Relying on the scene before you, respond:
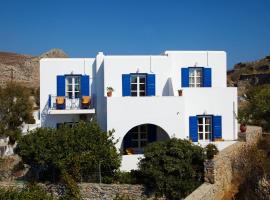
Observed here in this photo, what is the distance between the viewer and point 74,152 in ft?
55.9

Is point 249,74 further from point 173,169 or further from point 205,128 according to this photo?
point 173,169

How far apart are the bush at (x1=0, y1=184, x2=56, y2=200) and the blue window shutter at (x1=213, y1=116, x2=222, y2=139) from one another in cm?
961

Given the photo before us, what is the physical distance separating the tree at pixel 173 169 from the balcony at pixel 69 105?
20.3ft

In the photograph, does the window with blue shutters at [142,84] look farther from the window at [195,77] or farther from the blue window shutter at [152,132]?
the window at [195,77]

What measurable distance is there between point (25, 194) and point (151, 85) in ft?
30.2

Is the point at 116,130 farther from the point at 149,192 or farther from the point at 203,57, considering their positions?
the point at 203,57

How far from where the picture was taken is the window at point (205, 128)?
2133 centimetres

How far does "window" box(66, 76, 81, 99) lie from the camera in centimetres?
2227

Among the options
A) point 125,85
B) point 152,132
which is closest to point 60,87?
point 125,85

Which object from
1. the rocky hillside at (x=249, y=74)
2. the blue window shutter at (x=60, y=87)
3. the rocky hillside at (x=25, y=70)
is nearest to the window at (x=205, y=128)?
the blue window shutter at (x=60, y=87)

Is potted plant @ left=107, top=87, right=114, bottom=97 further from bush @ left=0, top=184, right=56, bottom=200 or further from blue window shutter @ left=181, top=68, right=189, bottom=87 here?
bush @ left=0, top=184, right=56, bottom=200

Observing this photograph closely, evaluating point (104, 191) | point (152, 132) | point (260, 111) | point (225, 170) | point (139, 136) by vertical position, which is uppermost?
point (260, 111)

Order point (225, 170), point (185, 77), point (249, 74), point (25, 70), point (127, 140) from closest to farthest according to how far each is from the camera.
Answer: point (225, 170)
point (127, 140)
point (185, 77)
point (249, 74)
point (25, 70)

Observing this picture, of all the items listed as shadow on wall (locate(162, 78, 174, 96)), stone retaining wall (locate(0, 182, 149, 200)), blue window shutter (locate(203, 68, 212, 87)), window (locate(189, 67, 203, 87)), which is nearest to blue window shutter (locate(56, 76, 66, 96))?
shadow on wall (locate(162, 78, 174, 96))
